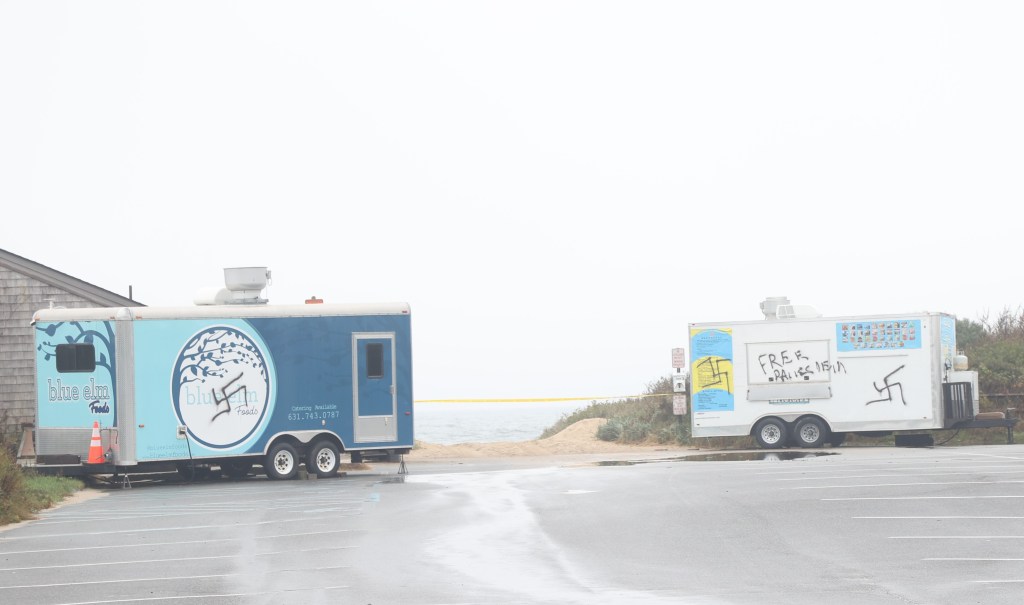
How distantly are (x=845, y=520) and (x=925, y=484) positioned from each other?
393 cm

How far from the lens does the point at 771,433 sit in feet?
97.3

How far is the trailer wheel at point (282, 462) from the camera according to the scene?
23.9 metres

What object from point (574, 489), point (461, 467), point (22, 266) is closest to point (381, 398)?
point (461, 467)

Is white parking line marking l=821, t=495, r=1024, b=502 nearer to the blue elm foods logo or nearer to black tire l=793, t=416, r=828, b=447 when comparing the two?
the blue elm foods logo

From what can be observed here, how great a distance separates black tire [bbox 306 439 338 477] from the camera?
79.0ft

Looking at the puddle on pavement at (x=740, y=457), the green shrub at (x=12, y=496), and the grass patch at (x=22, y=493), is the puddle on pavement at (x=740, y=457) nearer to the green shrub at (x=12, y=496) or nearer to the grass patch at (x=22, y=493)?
the grass patch at (x=22, y=493)

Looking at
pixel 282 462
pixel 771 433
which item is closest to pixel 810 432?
pixel 771 433

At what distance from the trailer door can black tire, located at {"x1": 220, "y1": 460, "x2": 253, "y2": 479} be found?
2.75 meters

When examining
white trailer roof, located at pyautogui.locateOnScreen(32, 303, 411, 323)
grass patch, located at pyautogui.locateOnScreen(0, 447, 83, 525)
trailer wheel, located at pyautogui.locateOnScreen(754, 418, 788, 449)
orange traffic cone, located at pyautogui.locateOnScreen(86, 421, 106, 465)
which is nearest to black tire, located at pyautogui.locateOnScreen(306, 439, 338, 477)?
white trailer roof, located at pyautogui.locateOnScreen(32, 303, 411, 323)

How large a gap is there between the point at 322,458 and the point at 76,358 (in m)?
4.93

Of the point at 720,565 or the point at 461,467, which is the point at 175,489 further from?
the point at 720,565

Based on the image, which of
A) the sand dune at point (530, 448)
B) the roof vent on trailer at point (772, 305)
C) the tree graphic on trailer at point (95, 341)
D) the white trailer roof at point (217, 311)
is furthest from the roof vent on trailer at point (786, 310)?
the tree graphic on trailer at point (95, 341)

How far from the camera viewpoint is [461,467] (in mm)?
26984

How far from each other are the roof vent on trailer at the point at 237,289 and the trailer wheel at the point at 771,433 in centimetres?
1234
